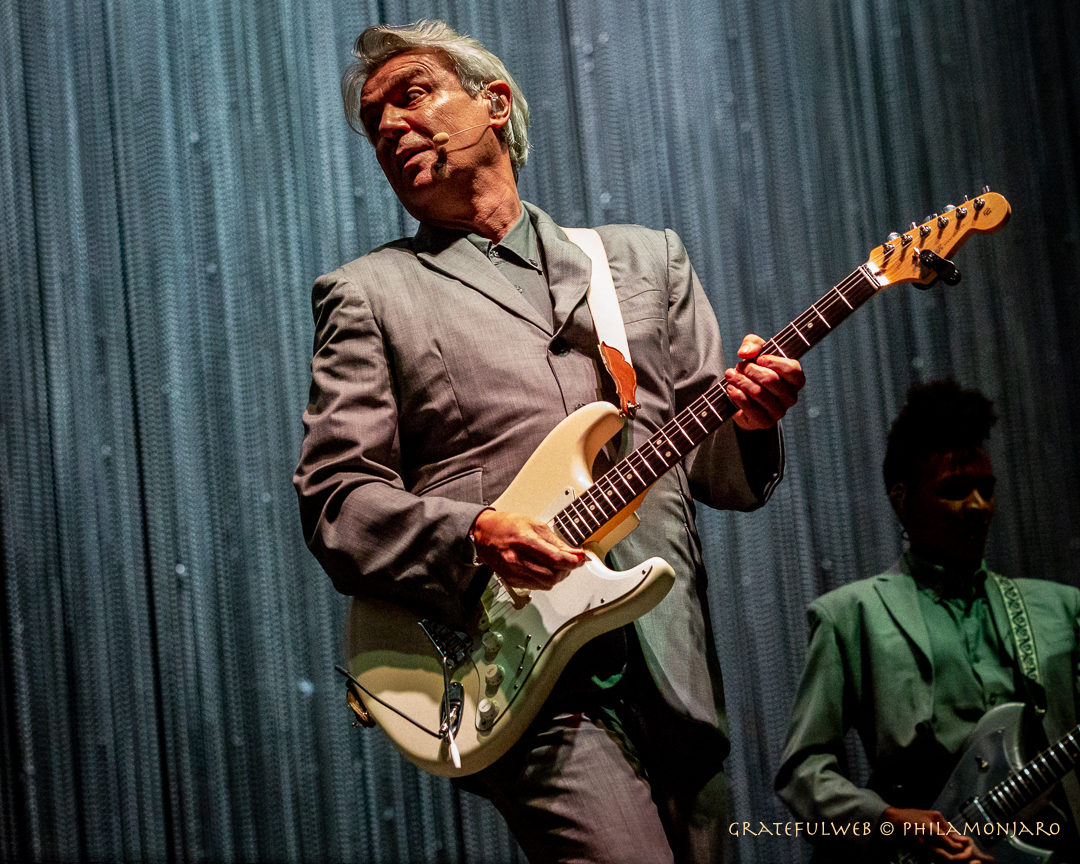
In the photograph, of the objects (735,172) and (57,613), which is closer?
(735,172)

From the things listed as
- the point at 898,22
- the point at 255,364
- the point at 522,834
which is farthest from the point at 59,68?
the point at 522,834

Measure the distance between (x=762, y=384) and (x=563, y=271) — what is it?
0.43m

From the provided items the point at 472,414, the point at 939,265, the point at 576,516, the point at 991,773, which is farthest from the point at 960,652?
the point at 472,414

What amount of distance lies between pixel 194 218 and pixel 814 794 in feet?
6.50

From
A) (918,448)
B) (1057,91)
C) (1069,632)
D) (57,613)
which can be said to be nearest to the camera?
(1069,632)

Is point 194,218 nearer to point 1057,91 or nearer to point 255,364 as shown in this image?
point 255,364

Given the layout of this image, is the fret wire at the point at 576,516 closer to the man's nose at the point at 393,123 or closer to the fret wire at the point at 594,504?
the fret wire at the point at 594,504

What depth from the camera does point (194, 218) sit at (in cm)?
293

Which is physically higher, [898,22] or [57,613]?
[898,22]

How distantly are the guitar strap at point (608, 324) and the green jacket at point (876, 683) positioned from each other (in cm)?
84

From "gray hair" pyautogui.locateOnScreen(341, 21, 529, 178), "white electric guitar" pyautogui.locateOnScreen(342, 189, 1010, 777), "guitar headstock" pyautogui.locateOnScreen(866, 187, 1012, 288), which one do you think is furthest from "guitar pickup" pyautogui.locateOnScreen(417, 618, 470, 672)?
"gray hair" pyautogui.locateOnScreen(341, 21, 529, 178)

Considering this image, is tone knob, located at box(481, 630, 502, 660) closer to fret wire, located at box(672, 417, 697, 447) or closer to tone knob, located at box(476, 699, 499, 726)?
tone knob, located at box(476, 699, 499, 726)

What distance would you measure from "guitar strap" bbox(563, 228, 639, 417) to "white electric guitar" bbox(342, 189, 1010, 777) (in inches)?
3.7

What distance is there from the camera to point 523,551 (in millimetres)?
1650
